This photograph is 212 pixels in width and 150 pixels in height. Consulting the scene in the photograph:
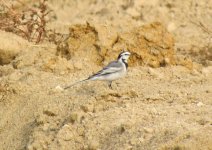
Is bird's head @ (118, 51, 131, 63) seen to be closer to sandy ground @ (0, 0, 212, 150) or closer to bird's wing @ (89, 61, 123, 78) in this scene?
bird's wing @ (89, 61, 123, 78)

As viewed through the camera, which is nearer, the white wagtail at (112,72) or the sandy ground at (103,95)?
the sandy ground at (103,95)

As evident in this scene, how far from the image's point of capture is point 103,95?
823cm

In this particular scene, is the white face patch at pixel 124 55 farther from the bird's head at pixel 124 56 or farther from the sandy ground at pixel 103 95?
the sandy ground at pixel 103 95

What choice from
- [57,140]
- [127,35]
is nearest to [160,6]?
[127,35]

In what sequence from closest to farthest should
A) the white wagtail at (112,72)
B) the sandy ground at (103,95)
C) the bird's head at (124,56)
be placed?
1. the sandy ground at (103,95)
2. the white wagtail at (112,72)
3. the bird's head at (124,56)

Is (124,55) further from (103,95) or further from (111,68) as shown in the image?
(103,95)

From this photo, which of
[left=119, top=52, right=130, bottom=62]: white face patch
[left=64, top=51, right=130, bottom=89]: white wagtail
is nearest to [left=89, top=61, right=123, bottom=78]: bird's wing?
[left=64, top=51, right=130, bottom=89]: white wagtail

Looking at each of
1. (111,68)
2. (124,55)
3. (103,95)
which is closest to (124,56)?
(124,55)

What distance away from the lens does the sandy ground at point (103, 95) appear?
23.8 ft

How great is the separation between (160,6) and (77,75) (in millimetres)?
A: 5943

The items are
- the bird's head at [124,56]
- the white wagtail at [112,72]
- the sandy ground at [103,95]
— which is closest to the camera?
the sandy ground at [103,95]

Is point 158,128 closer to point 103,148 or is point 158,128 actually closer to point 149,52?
point 103,148

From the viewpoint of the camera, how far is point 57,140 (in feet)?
24.8

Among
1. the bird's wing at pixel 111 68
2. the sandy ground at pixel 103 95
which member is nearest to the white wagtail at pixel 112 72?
the bird's wing at pixel 111 68
